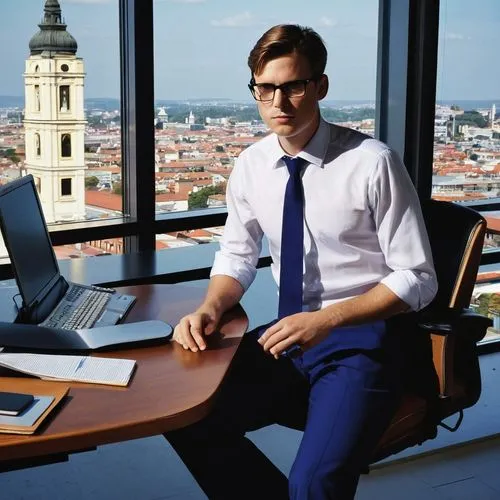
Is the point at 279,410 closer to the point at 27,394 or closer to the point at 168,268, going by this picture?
the point at 27,394

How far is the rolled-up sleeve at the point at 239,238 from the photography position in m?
2.22

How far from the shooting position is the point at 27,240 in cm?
197

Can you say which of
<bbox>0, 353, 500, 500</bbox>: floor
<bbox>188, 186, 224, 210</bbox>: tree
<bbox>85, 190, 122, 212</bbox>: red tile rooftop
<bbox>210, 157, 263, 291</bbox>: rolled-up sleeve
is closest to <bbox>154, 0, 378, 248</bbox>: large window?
<bbox>188, 186, 224, 210</bbox>: tree

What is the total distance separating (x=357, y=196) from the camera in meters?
2.02

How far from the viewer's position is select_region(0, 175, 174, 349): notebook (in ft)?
6.15

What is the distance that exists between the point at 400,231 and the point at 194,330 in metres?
0.55

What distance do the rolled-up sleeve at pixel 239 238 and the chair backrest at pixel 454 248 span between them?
1.56ft

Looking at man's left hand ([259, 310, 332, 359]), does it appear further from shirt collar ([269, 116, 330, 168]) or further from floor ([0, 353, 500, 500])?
floor ([0, 353, 500, 500])

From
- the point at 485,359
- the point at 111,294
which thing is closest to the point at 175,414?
the point at 111,294

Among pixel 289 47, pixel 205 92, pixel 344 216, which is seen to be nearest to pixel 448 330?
pixel 344 216

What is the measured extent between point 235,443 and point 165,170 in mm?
1606

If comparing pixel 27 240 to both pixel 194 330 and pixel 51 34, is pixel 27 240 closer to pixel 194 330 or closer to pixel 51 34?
pixel 194 330

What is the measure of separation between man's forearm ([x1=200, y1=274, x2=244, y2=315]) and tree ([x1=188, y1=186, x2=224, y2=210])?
1.25m

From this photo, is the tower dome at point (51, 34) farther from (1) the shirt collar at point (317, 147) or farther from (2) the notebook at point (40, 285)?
(1) the shirt collar at point (317, 147)
